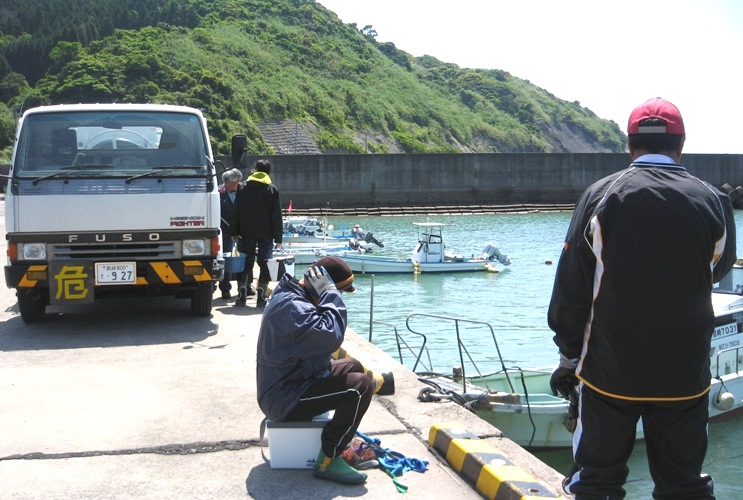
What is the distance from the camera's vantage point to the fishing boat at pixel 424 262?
3125 centimetres

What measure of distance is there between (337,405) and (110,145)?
19.7 feet

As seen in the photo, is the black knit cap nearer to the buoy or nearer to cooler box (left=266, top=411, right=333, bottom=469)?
cooler box (left=266, top=411, right=333, bottom=469)

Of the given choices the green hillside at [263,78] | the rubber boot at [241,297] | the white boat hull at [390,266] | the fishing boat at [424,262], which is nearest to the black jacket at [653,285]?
the rubber boot at [241,297]

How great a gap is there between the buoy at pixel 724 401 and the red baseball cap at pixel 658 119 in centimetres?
889

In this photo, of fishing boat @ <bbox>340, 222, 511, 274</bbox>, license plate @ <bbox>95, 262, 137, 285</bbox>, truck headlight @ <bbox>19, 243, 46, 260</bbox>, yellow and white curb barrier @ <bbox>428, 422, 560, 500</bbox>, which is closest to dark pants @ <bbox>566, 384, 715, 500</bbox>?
yellow and white curb barrier @ <bbox>428, 422, 560, 500</bbox>

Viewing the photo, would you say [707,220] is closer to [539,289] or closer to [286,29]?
[539,289]

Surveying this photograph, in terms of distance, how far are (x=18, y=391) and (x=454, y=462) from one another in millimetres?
3964

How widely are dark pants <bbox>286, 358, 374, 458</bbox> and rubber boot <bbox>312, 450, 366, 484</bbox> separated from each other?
0.05 meters

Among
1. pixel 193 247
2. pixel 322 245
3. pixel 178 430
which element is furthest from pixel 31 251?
pixel 322 245

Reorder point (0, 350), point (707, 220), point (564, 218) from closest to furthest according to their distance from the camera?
point (707, 220) < point (0, 350) < point (564, 218)

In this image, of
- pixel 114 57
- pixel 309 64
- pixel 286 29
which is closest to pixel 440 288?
pixel 114 57

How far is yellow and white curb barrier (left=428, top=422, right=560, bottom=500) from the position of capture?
4.73 meters

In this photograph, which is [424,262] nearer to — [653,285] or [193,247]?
[193,247]

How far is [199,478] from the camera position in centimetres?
523
